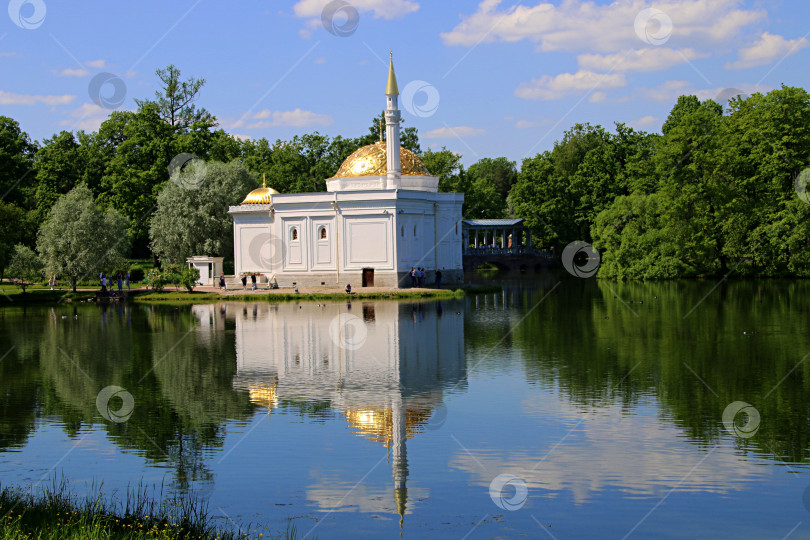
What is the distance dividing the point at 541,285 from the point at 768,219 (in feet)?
56.5

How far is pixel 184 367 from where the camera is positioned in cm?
2408

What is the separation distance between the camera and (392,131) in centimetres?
5950

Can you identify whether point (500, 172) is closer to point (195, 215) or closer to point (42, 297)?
point (195, 215)

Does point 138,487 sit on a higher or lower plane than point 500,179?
lower

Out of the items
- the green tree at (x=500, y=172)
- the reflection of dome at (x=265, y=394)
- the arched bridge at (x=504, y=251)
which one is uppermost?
the green tree at (x=500, y=172)

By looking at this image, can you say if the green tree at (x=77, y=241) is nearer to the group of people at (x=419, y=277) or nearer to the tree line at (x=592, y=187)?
the tree line at (x=592, y=187)

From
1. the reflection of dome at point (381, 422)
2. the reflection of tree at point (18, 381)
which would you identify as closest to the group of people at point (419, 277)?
the reflection of tree at point (18, 381)

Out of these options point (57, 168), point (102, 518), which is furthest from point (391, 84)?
point (102, 518)

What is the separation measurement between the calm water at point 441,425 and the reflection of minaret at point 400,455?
0.04 meters

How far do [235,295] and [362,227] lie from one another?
411 inches

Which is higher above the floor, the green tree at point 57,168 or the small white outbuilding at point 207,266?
the green tree at point 57,168

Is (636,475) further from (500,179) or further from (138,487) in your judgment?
(500,179)

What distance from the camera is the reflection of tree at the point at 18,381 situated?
1678 centimetres

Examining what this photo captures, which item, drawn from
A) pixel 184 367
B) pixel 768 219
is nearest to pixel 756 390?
pixel 184 367
